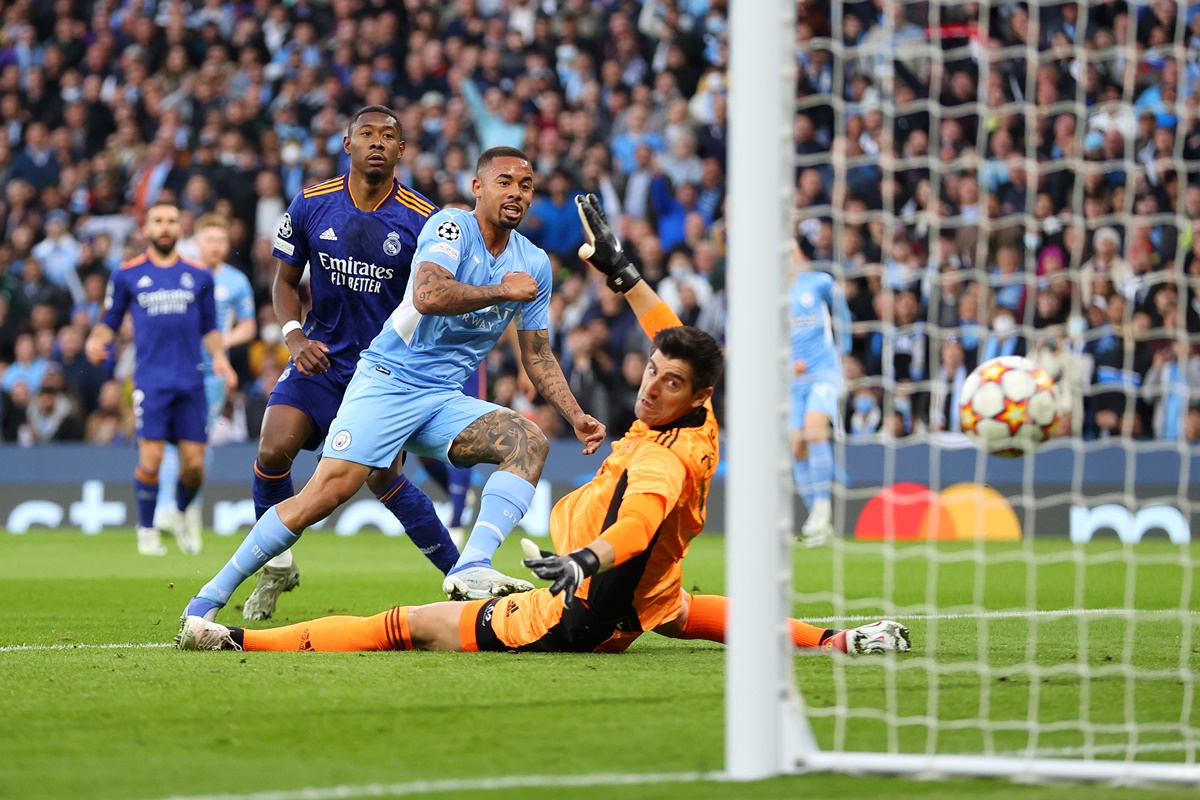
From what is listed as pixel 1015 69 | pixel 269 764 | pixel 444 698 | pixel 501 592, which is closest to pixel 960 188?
pixel 1015 69

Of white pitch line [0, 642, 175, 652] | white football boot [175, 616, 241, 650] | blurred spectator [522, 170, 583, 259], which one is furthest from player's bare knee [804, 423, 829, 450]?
white football boot [175, 616, 241, 650]

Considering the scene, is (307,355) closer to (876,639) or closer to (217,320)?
(876,639)

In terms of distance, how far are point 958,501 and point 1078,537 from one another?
4.01ft

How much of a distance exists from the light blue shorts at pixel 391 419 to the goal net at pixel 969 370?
1.65 meters

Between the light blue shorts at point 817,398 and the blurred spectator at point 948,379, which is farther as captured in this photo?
the light blue shorts at point 817,398

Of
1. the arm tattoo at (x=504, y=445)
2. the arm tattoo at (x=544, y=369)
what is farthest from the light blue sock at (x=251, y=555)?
the arm tattoo at (x=544, y=369)

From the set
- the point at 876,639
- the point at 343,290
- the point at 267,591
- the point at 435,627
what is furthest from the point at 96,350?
the point at 876,639

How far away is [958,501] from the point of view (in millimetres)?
12586

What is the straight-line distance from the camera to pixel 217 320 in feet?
38.0

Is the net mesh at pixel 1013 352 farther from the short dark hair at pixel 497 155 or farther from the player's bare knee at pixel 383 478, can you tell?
the player's bare knee at pixel 383 478

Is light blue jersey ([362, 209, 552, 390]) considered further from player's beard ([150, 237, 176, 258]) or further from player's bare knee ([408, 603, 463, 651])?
player's beard ([150, 237, 176, 258])

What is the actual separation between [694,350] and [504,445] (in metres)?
1.64

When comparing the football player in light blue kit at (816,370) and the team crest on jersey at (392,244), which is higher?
the team crest on jersey at (392,244)

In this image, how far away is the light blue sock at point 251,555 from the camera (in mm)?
5938
